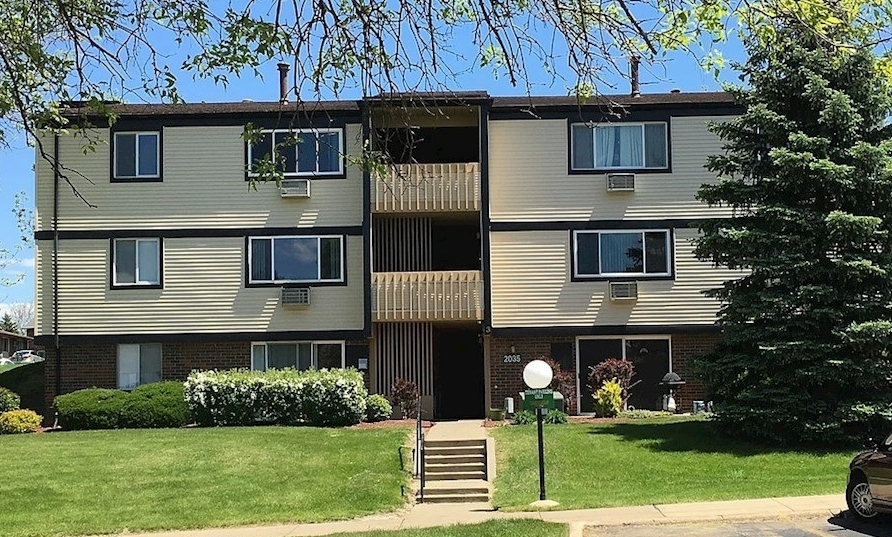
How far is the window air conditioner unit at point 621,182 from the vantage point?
26.2 meters

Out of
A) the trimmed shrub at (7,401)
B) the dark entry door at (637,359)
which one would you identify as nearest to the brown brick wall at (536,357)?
the dark entry door at (637,359)

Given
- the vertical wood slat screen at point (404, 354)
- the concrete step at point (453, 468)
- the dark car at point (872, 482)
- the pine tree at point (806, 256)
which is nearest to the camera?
the dark car at point (872, 482)

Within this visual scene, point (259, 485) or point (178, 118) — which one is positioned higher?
point (178, 118)

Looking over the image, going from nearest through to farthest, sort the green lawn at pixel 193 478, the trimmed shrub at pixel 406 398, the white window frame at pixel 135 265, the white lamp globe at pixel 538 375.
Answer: the white lamp globe at pixel 538 375 → the green lawn at pixel 193 478 → the trimmed shrub at pixel 406 398 → the white window frame at pixel 135 265

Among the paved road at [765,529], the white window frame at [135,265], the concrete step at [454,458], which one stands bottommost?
the concrete step at [454,458]

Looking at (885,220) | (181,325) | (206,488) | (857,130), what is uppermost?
(857,130)

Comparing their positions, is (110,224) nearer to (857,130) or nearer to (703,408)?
(703,408)

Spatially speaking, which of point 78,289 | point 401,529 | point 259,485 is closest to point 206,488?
point 259,485

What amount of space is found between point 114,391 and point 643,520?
15.6 meters

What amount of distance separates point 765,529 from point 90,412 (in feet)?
Result: 55.8

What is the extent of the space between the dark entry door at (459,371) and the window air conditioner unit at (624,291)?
4.35m

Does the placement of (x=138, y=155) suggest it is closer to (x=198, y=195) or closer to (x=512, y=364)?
(x=198, y=195)

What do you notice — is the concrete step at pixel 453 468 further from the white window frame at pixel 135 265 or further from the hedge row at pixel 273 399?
the white window frame at pixel 135 265

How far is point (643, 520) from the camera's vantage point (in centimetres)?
1387
